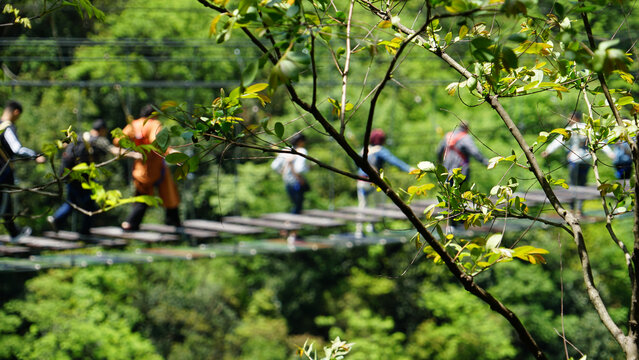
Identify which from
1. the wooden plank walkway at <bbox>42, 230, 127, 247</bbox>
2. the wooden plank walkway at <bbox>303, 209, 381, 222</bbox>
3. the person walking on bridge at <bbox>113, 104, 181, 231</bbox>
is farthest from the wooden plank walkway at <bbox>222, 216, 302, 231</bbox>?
the wooden plank walkway at <bbox>42, 230, 127, 247</bbox>

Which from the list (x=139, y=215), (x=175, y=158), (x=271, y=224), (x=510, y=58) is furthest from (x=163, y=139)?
(x=271, y=224)

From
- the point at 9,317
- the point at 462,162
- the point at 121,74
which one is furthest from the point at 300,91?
the point at 462,162

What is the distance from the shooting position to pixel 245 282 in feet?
49.0

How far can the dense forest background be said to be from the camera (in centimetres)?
1173

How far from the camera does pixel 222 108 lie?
1200 mm

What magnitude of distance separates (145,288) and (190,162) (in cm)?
1294

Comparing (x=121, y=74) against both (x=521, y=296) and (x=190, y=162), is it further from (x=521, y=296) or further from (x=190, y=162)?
(x=190, y=162)

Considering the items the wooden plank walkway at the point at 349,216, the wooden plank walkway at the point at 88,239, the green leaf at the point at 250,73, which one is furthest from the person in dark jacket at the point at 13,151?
the green leaf at the point at 250,73

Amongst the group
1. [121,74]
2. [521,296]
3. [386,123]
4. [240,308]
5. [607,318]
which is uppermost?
[607,318]

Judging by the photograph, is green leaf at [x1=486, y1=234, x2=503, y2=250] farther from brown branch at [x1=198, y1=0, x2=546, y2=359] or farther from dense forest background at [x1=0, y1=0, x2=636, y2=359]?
dense forest background at [x1=0, y1=0, x2=636, y2=359]

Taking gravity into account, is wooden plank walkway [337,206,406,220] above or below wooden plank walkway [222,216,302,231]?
below

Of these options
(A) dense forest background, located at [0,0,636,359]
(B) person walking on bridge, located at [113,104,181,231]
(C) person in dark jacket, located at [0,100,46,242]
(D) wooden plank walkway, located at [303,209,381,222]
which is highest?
(C) person in dark jacket, located at [0,100,46,242]

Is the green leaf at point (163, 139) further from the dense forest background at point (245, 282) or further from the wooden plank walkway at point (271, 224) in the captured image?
the dense forest background at point (245, 282)

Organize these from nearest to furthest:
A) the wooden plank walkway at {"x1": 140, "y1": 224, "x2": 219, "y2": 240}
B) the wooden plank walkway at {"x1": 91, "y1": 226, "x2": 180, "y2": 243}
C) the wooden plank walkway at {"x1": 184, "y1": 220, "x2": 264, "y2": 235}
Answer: the wooden plank walkway at {"x1": 91, "y1": 226, "x2": 180, "y2": 243} → the wooden plank walkway at {"x1": 140, "y1": 224, "x2": 219, "y2": 240} → the wooden plank walkway at {"x1": 184, "y1": 220, "x2": 264, "y2": 235}
